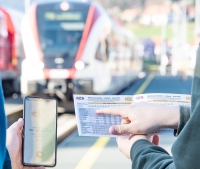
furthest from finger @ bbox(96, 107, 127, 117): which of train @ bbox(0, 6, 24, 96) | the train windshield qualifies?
train @ bbox(0, 6, 24, 96)

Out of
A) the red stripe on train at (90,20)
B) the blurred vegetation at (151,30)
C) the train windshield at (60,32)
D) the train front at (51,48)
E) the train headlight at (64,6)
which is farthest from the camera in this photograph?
the blurred vegetation at (151,30)

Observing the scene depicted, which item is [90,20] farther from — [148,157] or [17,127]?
[148,157]

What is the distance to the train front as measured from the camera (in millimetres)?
14922

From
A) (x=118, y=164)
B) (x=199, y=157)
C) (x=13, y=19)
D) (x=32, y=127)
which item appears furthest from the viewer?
(x=13, y=19)

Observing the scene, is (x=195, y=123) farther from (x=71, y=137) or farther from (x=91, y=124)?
(x=71, y=137)

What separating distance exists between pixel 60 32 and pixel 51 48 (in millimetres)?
684

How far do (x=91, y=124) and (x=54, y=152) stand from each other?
0.55 feet

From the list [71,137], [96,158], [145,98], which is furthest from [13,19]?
[145,98]

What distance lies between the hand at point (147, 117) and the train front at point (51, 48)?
42.4ft

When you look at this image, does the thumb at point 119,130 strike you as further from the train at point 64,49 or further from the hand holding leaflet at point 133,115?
the train at point 64,49

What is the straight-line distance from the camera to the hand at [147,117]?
1983 millimetres

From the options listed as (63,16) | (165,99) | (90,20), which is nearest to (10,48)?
(63,16)

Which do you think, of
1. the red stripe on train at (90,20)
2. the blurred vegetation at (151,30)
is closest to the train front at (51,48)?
the red stripe on train at (90,20)

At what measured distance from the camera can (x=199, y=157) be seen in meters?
1.61
